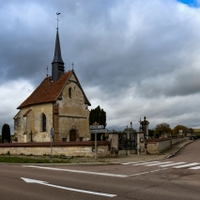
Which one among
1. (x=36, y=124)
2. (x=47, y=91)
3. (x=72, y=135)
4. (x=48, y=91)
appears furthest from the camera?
(x=47, y=91)

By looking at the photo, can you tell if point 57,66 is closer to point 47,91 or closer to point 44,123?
point 47,91

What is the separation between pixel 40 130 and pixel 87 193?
90.1ft

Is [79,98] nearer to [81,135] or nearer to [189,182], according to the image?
[81,135]

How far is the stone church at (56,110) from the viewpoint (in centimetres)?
3366

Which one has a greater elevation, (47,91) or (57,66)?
(57,66)

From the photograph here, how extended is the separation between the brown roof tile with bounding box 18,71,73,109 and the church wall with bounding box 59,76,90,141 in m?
0.79

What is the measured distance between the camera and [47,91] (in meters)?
35.9

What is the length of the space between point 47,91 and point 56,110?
12.7 feet

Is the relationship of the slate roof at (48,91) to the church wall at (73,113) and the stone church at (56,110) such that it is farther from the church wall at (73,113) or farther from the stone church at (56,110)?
the church wall at (73,113)

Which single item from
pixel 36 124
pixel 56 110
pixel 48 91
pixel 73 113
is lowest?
pixel 36 124

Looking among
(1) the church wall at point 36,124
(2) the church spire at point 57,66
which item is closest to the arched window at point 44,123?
(1) the church wall at point 36,124

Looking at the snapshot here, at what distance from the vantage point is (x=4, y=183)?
10055 millimetres

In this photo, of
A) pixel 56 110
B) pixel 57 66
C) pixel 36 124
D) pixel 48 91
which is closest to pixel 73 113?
pixel 56 110

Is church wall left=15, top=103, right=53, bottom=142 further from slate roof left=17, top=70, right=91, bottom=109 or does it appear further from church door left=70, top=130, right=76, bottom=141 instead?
church door left=70, top=130, right=76, bottom=141
